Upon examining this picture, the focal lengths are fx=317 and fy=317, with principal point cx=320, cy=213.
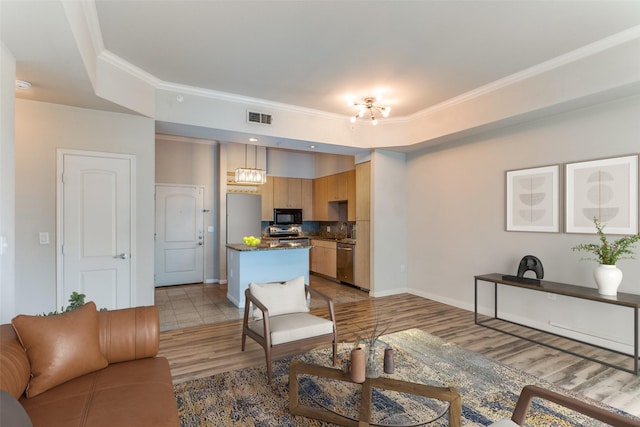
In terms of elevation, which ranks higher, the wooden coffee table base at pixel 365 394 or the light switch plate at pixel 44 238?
the light switch plate at pixel 44 238

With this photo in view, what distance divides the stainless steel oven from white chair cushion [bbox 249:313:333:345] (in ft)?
11.3

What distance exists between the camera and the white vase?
123 inches

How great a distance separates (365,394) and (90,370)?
1661 mm

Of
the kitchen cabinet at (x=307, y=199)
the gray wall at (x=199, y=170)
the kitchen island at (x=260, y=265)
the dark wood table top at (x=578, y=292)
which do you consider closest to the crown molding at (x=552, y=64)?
the dark wood table top at (x=578, y=292)

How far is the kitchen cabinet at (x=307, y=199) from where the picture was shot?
27.1ft

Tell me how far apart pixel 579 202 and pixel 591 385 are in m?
1.97

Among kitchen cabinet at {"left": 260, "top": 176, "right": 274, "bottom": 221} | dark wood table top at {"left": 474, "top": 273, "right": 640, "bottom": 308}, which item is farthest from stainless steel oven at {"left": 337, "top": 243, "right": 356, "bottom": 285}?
dark wood table top at {"left": 474, "top": 273, "right": 640, "bottom": 308}

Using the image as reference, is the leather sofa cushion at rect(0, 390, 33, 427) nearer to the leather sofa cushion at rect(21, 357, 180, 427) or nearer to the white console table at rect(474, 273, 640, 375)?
the leather sofa cushion at rect(21, 357, 180, 427)

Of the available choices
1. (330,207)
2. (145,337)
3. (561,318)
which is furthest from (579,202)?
(330,207)

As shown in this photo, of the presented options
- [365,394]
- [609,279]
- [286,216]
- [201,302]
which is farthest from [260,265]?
[609,279]

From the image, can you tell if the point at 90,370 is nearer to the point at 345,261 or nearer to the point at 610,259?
the point at 610,259

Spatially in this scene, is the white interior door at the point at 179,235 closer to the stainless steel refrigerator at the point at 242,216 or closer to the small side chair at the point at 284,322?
the stainless steel refrigerator at the point at 242,216

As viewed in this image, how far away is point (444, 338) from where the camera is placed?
370cm

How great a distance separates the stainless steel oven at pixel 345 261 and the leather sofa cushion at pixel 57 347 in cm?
484
